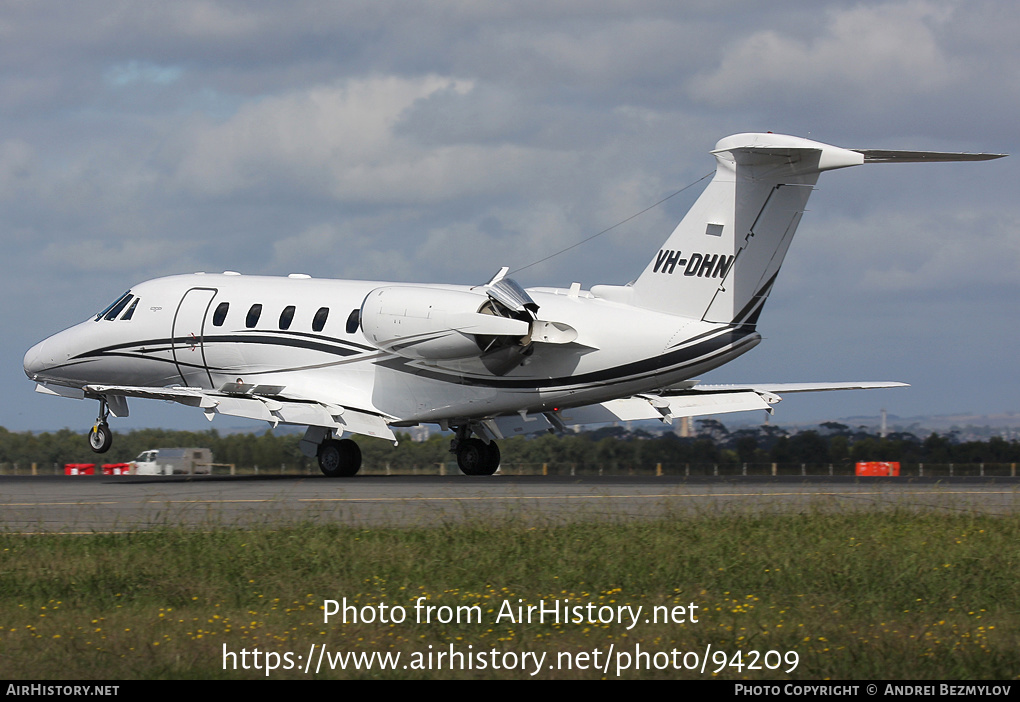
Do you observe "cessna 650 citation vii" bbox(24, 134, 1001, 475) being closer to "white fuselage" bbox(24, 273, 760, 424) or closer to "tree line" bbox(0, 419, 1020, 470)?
"white fuselage" bbox(24, 273, 760, 424)

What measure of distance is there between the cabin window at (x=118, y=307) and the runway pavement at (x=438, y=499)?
15.7 feet

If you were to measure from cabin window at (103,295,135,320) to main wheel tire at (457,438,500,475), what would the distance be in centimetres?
903

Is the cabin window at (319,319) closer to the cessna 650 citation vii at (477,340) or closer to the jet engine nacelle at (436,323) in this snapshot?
the cessna 650 citation vii at (477,340)

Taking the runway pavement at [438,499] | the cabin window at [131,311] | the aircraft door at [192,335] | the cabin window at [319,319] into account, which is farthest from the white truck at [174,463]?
the cabin window at [319,319]

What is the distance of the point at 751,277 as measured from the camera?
2303cm

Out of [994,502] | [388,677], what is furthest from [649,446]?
[388,677]

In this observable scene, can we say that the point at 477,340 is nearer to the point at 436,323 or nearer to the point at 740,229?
the point at 436,323

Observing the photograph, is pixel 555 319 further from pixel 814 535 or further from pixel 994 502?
pixel 814 535

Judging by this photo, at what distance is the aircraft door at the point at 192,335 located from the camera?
92.9 ft

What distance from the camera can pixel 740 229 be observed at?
23.0 m

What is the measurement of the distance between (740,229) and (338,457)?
32.9ft

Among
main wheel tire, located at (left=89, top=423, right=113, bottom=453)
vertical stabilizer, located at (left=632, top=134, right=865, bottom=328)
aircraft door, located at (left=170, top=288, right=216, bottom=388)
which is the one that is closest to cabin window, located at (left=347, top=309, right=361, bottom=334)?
aircraft door, located at (left=170, top=288, right=216, bottom=388)

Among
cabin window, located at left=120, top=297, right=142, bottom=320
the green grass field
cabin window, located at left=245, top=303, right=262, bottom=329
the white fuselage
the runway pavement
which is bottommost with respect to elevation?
the green grass field

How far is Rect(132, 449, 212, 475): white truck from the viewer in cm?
4200
